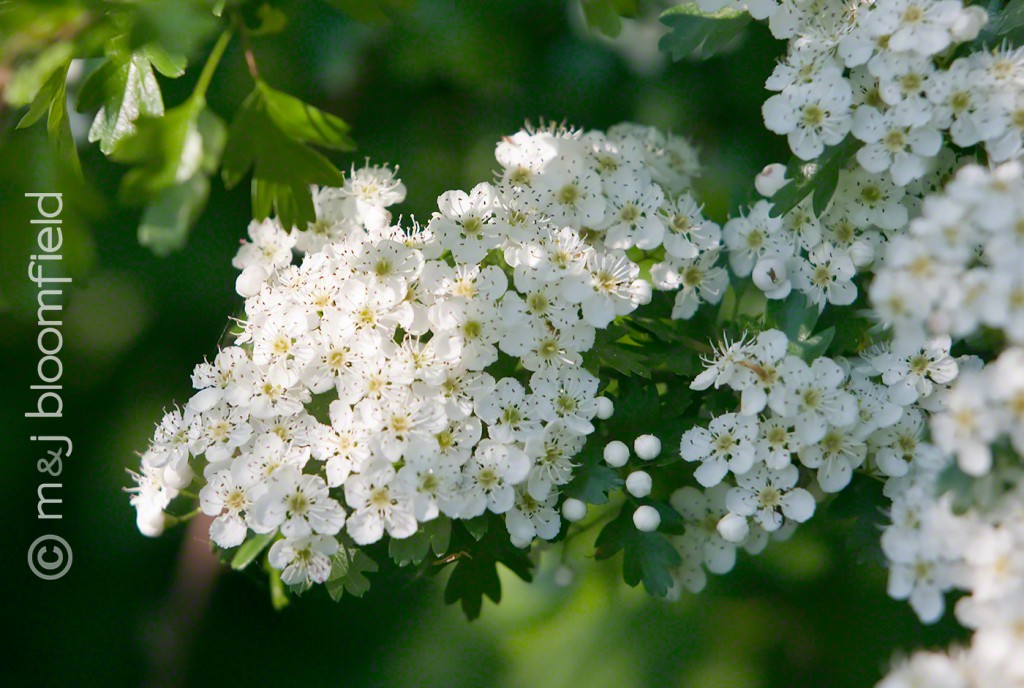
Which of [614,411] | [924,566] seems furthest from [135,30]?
[924,566]

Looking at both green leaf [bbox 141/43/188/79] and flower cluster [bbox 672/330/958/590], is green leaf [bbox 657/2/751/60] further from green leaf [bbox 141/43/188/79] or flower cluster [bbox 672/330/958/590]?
green leaf [bbox 141/43/188/79]

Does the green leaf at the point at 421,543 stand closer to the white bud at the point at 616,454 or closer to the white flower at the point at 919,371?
the white bud at the point at 616,454

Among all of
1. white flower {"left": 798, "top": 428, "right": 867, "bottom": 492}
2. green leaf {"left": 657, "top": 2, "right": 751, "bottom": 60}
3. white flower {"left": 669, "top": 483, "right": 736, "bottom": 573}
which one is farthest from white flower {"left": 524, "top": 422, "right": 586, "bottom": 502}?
green leaf {"left": 657, "top": 2, "right": 751, "bottom": 60}

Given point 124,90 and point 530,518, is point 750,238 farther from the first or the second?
point 124,90

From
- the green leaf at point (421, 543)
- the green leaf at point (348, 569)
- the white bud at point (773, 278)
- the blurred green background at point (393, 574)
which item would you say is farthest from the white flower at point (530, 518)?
the blurred green background at point (393, 574)

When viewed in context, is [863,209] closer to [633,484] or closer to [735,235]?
[735,235]

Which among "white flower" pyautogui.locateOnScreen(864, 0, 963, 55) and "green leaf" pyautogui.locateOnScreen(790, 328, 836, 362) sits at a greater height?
"white flower" pyautogui.locateOnScreen(864, 0, 963, 55)
